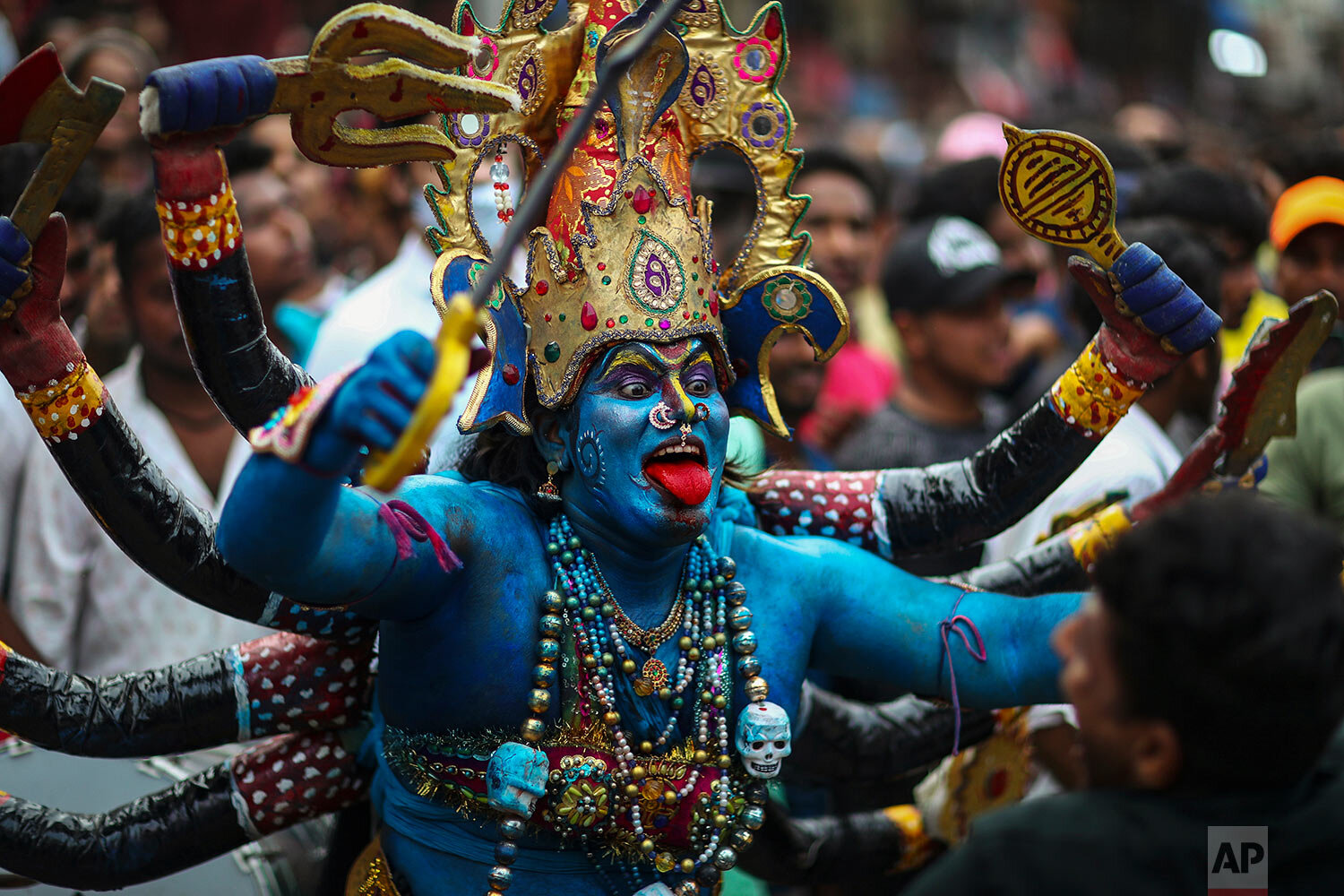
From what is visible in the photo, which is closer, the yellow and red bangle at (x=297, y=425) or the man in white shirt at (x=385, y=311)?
the yellow and red bangle at (x=297, y=425)

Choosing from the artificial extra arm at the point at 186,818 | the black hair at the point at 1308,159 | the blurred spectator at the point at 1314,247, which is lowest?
the artificial extra arm at the point at 186,818

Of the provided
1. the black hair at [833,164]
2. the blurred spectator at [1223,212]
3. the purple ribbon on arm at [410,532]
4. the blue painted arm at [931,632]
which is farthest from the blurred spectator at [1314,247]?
the purple ribbon on arm at [410,532]

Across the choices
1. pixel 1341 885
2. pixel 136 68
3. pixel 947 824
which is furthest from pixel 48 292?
pixel 136 68

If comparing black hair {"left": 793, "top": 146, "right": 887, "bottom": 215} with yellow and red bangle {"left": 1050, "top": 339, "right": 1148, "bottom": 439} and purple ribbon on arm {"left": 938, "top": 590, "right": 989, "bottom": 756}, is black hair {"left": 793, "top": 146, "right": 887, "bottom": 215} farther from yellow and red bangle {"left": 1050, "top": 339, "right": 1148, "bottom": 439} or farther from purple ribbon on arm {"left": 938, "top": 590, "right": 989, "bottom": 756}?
purple ribbon on arm {"left": 938, "top": 590, "right": 989, "bottom": 756}

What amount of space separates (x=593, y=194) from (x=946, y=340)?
2.65 m

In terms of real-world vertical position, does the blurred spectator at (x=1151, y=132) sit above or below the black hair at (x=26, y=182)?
above

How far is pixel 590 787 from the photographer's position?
275cm

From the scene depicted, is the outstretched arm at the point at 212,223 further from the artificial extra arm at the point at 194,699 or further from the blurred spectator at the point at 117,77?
the blurred spectator at the point at 117,77

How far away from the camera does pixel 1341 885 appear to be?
1879mm

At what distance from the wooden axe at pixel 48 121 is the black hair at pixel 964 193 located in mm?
4288

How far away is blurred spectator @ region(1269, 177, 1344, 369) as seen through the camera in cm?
501

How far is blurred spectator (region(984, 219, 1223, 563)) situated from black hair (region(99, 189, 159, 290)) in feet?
8.61

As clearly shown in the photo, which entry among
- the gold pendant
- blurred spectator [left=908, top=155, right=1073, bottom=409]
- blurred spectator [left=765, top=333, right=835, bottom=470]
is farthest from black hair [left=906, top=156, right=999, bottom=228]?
the gold pendant

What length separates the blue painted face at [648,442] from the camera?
2.77 m
